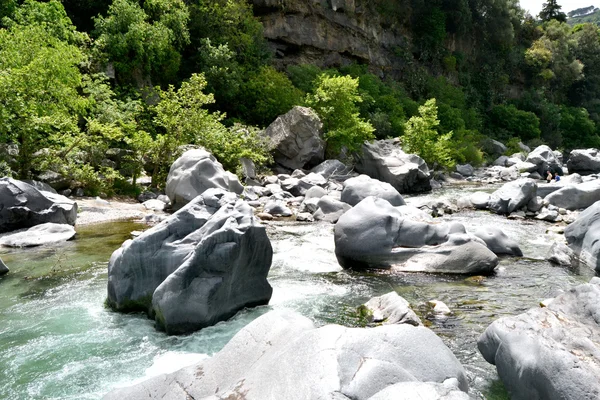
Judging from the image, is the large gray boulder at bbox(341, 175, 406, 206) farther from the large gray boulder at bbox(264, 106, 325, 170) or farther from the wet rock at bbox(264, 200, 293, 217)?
the large gray boulder at bbox(264, 106, 325, 170)

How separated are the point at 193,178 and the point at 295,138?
10764mm

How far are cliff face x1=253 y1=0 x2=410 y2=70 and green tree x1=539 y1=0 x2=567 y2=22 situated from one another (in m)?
40.4

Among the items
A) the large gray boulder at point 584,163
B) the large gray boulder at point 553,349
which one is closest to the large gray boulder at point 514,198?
the large gray boulder at point 553,349

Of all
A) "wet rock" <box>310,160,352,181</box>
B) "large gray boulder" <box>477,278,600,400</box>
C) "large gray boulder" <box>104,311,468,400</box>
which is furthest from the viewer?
"wet rock" <box>310,160,352,181</box>

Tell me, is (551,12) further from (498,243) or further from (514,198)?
(498,243)

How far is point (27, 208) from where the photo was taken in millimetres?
13398

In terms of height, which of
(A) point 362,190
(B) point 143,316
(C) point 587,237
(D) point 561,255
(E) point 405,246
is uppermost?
(A) point 362,190

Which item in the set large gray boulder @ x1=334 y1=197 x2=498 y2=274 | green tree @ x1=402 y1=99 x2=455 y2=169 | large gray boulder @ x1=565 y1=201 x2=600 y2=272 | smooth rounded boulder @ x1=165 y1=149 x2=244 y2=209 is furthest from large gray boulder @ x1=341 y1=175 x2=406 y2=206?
green tree @ x1=402 y1=99 x2=455 y2=169

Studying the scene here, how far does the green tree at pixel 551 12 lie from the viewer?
251ft

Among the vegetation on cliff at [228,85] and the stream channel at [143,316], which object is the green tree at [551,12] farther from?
the stream channel at [143,316]

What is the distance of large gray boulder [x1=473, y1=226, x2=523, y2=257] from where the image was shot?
11.7 metres

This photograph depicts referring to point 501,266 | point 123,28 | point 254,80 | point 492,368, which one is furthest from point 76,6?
point 492,368

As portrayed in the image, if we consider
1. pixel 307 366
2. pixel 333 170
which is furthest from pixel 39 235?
pixel 333 170

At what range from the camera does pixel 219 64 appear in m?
29.9
